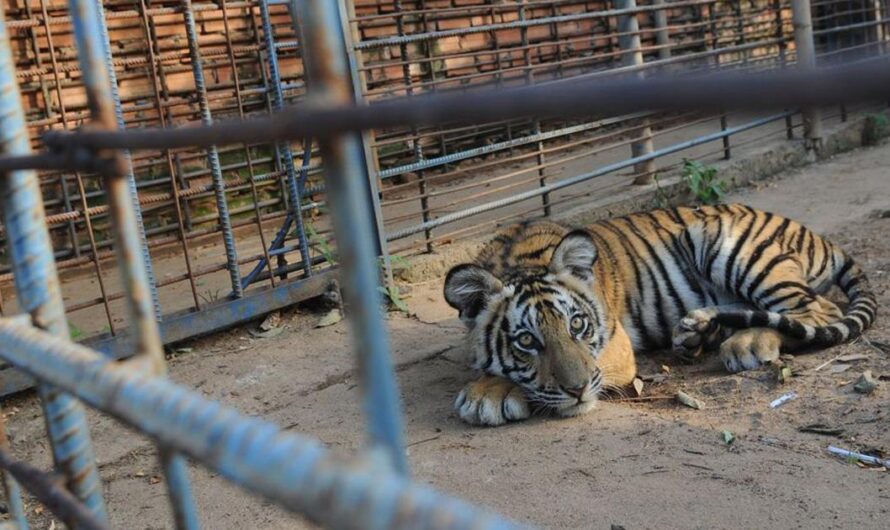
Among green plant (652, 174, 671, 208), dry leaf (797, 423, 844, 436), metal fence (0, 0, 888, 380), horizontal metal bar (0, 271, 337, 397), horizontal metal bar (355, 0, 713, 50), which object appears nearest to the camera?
dry leaf (797, 423, 844, 436)

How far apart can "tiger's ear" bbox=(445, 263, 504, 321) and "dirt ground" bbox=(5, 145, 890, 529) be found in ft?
1.35

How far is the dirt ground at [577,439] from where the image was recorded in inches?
117

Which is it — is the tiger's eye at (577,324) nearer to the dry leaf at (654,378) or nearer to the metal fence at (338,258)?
the dry leaf at (654,378)

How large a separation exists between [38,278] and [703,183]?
6.06 metres

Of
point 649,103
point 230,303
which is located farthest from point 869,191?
point 649,103

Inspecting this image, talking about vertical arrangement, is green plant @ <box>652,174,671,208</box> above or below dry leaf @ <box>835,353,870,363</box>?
above

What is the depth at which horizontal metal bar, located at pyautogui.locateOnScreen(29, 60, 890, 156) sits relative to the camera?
0.64 m

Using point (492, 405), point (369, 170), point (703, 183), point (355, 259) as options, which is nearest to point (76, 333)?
point (369, 170)

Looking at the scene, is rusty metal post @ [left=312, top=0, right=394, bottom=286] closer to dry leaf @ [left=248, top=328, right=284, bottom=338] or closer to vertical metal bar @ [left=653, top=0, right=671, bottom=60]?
dry leaf @ [left=248, top=328, right=284, bottom=338]

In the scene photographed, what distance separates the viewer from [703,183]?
713 cm

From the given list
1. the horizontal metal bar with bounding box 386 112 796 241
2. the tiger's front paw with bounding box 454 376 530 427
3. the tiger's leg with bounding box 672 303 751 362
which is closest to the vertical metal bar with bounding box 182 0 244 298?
the horizontal metal bar with bounding box 386 112 796 241

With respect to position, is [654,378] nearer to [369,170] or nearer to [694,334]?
[694,334]

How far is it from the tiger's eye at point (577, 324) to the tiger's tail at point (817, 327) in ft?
2.58

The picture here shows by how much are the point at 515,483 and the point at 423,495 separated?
2515 mm
